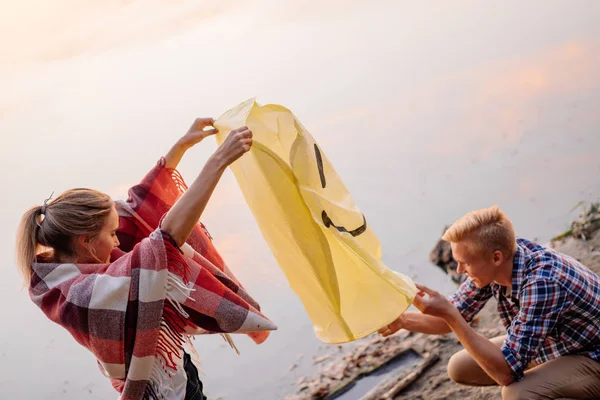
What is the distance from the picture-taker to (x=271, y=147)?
8.98 feet

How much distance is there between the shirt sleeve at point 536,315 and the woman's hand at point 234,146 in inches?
57.3

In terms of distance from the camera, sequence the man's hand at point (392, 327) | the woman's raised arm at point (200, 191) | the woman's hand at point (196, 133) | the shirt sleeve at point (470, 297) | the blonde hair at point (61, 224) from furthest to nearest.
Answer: the shirt sleeve at point (470, 297)
the man's hand at point (392, 327)
the woman's hand at point (196, 133)
the blonde hair at point (61, 224)
the woman's raised arm at point (200, 191)

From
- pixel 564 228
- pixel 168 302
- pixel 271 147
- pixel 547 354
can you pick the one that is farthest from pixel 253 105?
pixel 564 228

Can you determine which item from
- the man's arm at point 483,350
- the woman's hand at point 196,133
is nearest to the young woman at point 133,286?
the woman's hand at point 196,133

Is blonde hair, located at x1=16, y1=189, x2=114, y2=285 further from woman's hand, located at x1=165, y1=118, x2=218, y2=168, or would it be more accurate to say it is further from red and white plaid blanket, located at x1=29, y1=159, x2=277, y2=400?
woman's hand, located at x1=165, y1=118, x2=218, y2=168

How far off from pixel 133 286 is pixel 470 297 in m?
1.79

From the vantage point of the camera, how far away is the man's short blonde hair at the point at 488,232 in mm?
3039

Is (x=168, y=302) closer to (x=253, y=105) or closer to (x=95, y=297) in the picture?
(x=95, y=297)

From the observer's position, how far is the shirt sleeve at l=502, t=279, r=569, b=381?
288 cm

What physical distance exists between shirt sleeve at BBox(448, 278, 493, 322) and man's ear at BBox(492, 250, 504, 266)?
0.29m

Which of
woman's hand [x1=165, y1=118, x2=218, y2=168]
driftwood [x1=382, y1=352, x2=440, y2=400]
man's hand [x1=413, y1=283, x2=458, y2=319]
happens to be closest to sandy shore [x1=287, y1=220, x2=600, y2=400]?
driftwood [x1=382, y1=352, x2=440, y2=400]

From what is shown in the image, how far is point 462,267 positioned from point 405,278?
46cm

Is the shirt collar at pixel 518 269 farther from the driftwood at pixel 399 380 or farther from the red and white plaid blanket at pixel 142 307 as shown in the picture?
the driftwood at pixel 399 380

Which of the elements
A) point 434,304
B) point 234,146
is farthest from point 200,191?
point 434,304
